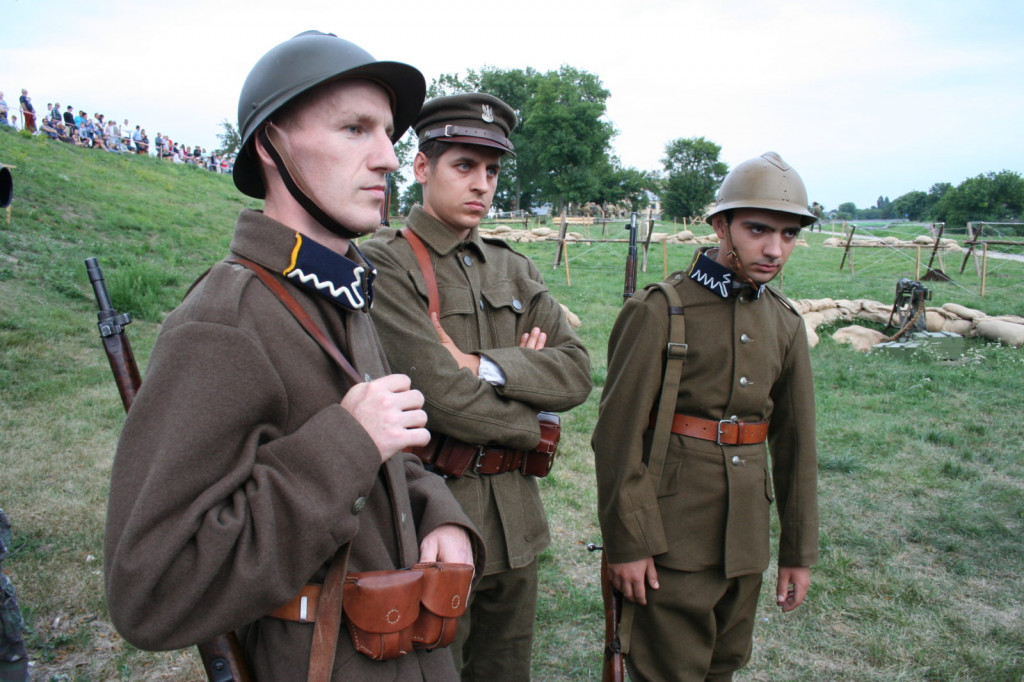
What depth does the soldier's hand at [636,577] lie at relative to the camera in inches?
101

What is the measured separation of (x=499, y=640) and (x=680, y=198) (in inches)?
2390

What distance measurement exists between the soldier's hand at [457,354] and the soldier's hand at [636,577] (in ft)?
3.20

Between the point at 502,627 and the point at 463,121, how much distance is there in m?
2.11

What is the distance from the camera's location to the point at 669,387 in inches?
103

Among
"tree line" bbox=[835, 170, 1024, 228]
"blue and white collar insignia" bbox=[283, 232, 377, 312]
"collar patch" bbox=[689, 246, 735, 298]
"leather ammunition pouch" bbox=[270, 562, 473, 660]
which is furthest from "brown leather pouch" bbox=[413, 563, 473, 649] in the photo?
"tree line" bbox=[835, 170, 1024, 228]

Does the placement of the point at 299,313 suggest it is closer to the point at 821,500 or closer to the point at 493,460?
the point at 493,460

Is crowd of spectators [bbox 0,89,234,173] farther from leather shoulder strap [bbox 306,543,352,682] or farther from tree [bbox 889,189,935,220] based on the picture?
tree [bbox 889,189,935,220]

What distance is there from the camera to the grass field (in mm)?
3713

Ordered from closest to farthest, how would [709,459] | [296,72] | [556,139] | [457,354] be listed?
[296,72] < [457,354] < [709,459] < [556,139]

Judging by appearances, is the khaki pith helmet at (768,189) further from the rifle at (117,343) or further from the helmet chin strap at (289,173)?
the rifle at (117,343)

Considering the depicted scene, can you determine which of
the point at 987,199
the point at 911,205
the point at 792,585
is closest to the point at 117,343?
the point at 792,585

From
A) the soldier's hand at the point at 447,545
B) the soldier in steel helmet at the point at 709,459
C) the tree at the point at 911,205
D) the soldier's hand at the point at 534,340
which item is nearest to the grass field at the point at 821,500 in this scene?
the soldier in steel helmet at the point at 709,459

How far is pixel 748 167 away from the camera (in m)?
2.68

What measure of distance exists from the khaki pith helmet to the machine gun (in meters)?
11.1
